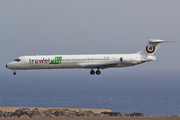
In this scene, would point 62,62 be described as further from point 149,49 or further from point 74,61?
point 149,49

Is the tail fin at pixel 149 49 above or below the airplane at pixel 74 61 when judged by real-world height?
above

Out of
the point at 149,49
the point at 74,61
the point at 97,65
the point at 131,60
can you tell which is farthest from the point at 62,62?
the point at 149,49

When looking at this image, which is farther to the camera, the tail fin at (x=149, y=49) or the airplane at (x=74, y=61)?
the tail fin at (x=149, y=49)

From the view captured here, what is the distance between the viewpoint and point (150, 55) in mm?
78000

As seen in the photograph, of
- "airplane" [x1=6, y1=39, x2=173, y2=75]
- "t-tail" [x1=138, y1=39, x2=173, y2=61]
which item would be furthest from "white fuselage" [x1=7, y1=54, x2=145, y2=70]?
"t-tail" [x1=138, y1=39, x2=173, y2=61]

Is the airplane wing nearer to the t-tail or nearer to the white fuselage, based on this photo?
the white fuselage

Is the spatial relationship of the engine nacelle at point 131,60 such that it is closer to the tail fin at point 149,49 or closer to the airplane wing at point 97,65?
the airplane wing at point 97,65

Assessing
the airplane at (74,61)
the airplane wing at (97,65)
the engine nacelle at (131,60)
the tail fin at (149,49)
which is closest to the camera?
the airplane at (74,61)

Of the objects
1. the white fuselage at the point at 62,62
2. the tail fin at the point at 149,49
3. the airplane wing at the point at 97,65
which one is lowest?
the airplane wing at the point at 97,65

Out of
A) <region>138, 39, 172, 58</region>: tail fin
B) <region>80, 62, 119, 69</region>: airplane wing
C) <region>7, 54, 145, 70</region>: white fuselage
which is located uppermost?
<region>138, 39, 172, 58</region>: tail fin

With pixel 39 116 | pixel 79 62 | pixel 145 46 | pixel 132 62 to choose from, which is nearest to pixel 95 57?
pixel 79 62

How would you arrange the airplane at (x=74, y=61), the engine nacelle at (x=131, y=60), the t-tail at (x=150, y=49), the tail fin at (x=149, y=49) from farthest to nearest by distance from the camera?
1. the tail fin at (x=149, y=49)
2. the t-tail at (x=150, y=49)
3. the engine nacelle at (x=131, y=60)
4. the airplane at (x=74, y=61)

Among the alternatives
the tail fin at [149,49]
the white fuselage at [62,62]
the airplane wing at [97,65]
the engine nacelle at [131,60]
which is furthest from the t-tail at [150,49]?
the airplane wing at [97,65]

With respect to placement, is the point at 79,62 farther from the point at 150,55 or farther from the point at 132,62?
the point at 150,55
